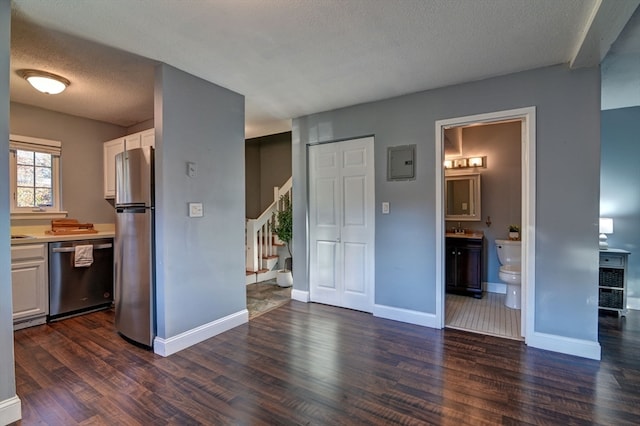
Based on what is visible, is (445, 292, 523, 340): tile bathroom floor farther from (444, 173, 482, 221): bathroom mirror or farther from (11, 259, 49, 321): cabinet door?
(11, 259, 49, 321): cabinet door

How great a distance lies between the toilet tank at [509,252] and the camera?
4137mm

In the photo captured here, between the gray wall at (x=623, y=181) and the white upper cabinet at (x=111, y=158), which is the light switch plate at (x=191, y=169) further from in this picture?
the gray wall at (x=623, y=181)

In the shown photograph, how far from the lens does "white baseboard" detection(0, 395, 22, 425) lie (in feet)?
5.67

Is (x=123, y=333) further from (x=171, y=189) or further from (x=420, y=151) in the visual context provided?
(x=420, y=151)

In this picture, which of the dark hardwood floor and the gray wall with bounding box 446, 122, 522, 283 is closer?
the dark hardwood floor

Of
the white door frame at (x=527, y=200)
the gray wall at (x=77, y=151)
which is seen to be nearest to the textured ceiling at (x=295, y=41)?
the white door frame at (x=527, y=200)

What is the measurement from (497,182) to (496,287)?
1568 mm

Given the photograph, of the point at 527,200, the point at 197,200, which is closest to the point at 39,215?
the point at 197,200

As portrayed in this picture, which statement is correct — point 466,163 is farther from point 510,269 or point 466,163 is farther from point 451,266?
point 510,269

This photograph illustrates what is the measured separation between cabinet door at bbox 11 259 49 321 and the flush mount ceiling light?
1.78m

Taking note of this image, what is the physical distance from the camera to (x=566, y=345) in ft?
8.50

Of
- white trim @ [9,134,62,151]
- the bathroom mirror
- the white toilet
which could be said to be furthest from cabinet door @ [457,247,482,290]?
white trim @ [9,134,62,151]

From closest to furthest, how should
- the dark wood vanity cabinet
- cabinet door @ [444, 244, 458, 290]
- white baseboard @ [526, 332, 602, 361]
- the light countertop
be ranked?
white baseboard @ [526, 332, 602, 361], the light countertop, the dark wood vanity cabinet, cabinet door @ [444, 244, 458, 290]

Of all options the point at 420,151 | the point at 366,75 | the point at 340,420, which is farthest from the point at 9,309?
the point at 420,151
